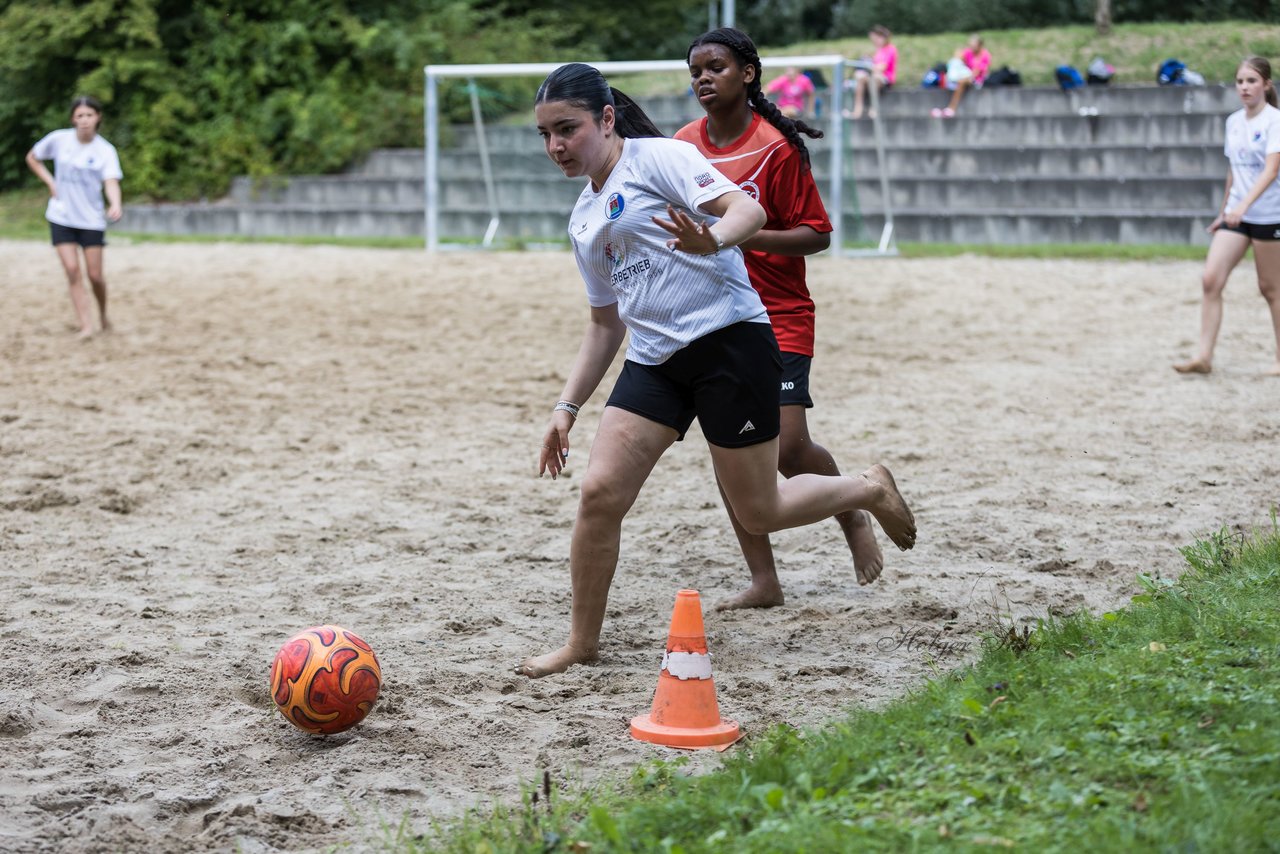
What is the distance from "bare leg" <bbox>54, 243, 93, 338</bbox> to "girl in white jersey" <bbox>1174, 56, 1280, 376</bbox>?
9.14 metres

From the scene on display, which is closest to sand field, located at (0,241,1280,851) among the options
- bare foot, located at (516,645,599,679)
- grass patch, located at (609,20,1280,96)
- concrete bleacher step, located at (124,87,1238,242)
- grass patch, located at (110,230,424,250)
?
bare foot, located at (516,645,599,679)

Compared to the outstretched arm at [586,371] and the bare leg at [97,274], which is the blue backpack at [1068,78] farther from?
the outstretched arm at [586,371]

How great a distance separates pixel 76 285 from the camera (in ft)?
40.5

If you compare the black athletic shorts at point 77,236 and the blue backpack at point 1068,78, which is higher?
the blue backpack at point 1068,78

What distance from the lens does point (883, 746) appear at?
340 cm

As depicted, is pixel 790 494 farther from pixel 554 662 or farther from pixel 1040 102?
pixel 1040 102

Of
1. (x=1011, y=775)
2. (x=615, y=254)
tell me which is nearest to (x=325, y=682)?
(x=615, y=254)

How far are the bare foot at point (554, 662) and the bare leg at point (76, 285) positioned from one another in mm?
8928

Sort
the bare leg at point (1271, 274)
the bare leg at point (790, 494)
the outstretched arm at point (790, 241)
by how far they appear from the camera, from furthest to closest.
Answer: the bare leg at point (1271, 274) → the outstretched arm at point (790, 241) → the bare leg at point (790, 494)

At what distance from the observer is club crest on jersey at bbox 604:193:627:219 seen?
434 centimetres

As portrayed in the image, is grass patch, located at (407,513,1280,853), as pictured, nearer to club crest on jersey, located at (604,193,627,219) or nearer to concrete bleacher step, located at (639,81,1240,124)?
club crest on jersey, located at (604,193,627,219)

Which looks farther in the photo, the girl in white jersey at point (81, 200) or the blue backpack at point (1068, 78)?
the blue backpack at point (1068, 78)

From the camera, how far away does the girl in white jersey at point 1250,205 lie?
943 cm

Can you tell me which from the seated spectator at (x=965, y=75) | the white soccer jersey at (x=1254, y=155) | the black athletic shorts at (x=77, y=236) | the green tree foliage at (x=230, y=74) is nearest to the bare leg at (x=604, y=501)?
the white soccer jersey at (x=1254, y=155)
